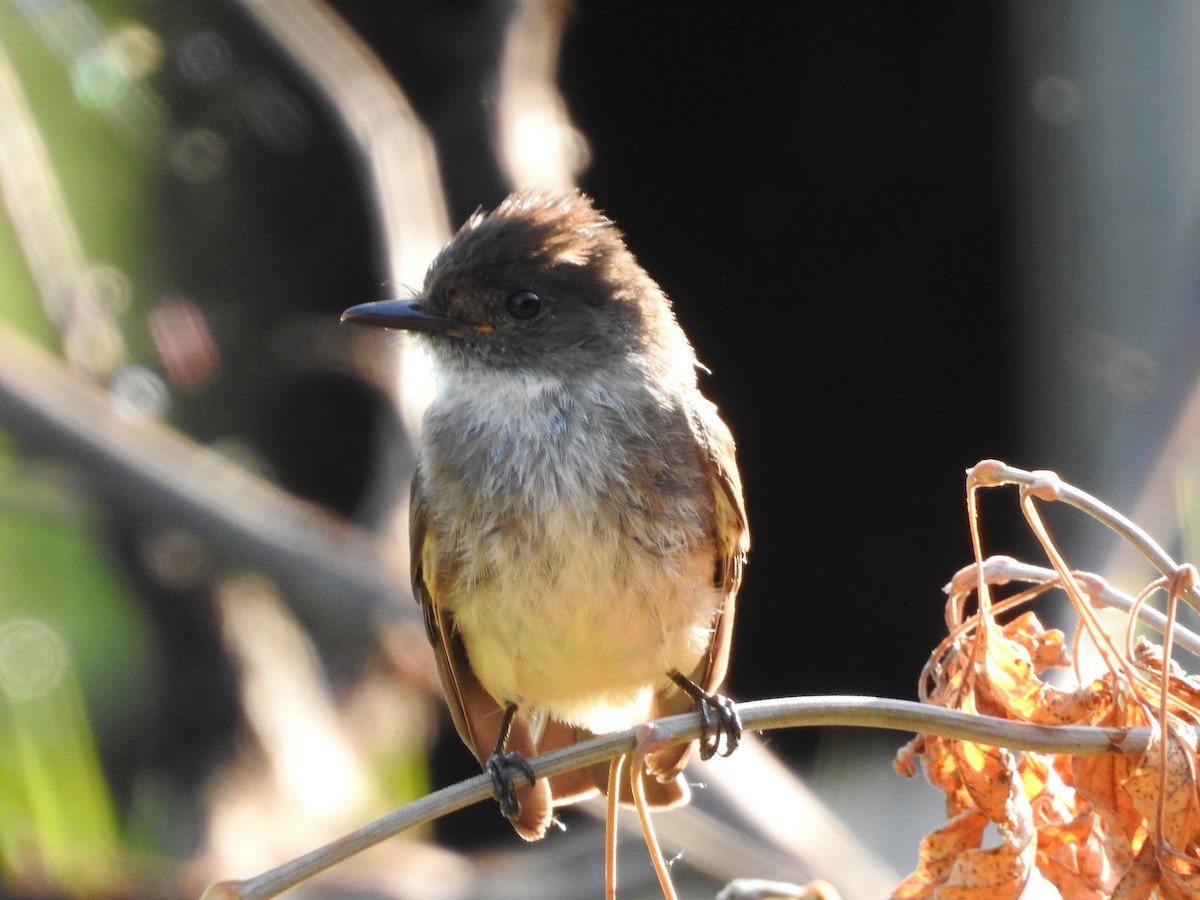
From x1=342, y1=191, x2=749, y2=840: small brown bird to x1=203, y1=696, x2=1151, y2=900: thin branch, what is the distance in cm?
88

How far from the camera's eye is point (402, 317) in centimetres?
320

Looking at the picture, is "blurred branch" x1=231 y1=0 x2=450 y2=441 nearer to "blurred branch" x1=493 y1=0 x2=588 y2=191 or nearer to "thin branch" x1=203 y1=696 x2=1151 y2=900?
"blurred branch" x1=493 y1=0 x2=588 y2=191

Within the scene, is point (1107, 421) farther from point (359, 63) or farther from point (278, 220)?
point (278, 220)

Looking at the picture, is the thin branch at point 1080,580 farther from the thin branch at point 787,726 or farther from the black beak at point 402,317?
the black beak at point 402,317

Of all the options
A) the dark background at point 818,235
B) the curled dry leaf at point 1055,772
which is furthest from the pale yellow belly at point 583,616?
the dark background at point 818,235

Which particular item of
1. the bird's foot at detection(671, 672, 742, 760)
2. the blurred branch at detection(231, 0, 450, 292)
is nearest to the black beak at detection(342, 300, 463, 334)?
the bird's foot at detection(671, 672, 742, 760)

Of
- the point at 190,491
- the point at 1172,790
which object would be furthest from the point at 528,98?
the point at 1172,790

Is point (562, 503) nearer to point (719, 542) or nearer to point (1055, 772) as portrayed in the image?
point (719, 542)

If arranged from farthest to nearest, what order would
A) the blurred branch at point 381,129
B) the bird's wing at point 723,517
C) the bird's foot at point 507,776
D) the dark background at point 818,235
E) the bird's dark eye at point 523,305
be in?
the dark background at point 818,235 → the blurred branch at point 381,129 → the bird's dark eye at point 523,305 → the bird's wing at point 723,517 → the bird's foot at point 507,776

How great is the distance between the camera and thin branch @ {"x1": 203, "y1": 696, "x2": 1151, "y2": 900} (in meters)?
1.56

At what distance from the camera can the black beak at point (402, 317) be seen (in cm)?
315

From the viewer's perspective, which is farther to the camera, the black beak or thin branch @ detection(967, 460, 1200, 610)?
the black beak

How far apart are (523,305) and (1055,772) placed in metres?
1.66

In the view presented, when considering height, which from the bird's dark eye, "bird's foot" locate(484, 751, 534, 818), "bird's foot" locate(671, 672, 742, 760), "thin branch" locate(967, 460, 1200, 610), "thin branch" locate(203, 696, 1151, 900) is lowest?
"bird's foot" locate(484, 751, 534, 818)
